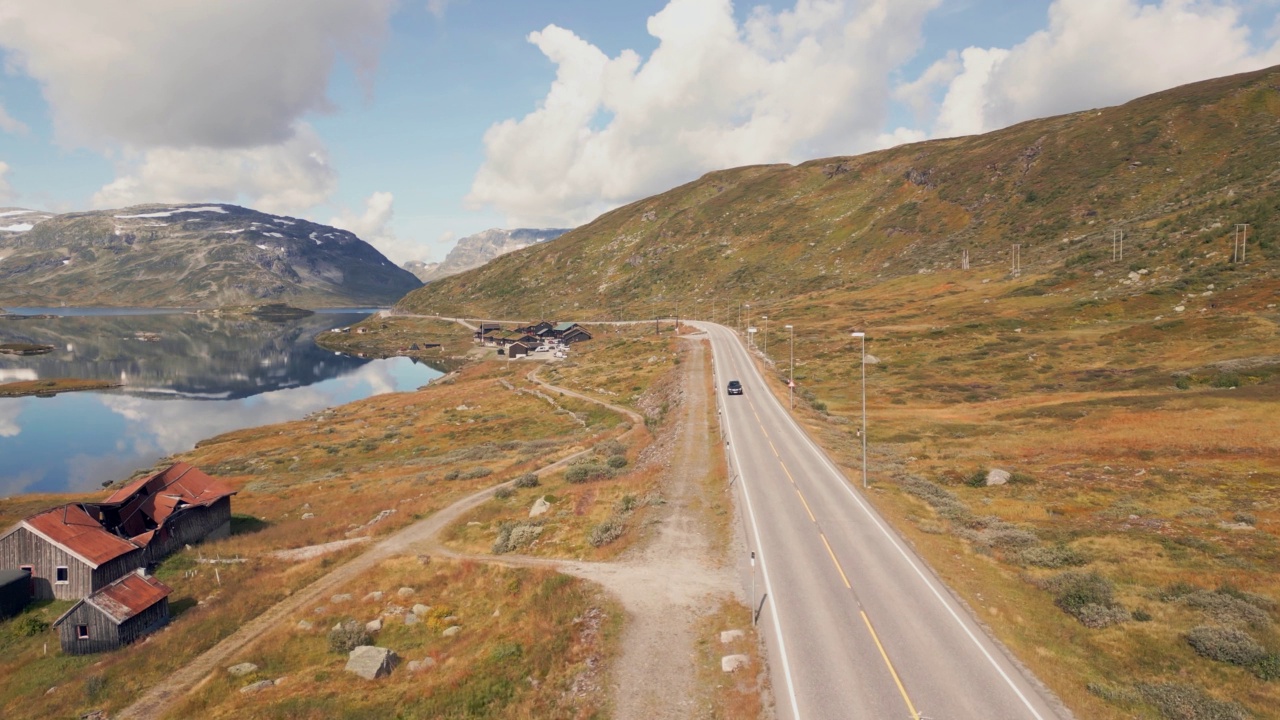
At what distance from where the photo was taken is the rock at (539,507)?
39531 mm

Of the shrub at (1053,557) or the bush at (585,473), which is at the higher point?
the bush at (585,473)

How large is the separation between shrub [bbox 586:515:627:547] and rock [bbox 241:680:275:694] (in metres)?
15.8

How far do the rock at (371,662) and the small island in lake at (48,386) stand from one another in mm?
166880

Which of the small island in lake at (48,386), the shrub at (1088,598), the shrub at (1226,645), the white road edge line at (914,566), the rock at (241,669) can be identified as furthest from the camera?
the small island in lake at (48,386)

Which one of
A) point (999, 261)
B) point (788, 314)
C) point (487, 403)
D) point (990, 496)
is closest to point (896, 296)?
point (788, 314)

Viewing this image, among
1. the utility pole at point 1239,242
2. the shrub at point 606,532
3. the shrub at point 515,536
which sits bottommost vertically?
the shrub at point 515,536

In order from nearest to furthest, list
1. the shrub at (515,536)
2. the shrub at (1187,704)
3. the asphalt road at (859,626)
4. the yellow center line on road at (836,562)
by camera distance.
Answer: the shrub at (1187,704) → the asphalt road at (859,626) → the yellow center line on road at (836,562) → the shrub at (515,536)

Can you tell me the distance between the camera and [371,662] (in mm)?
23766

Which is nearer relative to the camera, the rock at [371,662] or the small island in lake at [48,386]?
the rock at [371,662]

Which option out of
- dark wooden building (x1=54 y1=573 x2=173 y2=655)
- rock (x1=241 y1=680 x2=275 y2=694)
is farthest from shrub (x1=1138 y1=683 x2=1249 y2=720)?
dark wooden building (x1=54 y1=573 x2=173 y2=655)

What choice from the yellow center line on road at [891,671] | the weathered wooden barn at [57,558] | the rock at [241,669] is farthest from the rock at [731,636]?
the weathered wooden barn at [57,558]

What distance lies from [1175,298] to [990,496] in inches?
3501

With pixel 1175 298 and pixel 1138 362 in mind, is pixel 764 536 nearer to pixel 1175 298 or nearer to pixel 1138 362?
pixel 1138 362

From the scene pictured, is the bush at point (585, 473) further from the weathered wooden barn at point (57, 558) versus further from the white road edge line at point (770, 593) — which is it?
the weathered wooden barn at point (57, 558)
